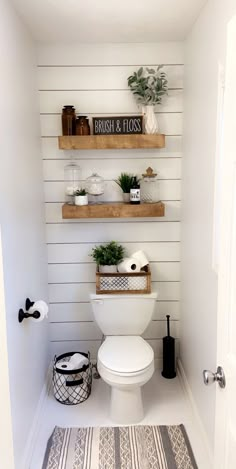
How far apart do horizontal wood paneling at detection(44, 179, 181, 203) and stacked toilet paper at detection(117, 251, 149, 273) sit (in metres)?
0.43

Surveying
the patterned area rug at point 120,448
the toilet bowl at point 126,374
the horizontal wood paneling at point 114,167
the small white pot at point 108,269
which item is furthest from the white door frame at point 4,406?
the horizontal wood paneling at point 114,167

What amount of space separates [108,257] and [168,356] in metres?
0.87

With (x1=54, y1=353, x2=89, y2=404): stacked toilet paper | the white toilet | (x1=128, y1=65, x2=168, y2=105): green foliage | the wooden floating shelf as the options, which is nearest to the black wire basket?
(x1=54, y1=353, x2=89, y2=404): stacked toilet paper

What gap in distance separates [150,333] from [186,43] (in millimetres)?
2050

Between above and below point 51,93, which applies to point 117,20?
above

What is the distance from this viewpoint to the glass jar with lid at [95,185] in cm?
261

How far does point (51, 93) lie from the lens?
8.50 feet

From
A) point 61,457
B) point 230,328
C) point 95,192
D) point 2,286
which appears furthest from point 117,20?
point 61,457

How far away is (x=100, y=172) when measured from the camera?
2.69 meters

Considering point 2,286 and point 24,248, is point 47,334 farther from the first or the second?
point 2,286

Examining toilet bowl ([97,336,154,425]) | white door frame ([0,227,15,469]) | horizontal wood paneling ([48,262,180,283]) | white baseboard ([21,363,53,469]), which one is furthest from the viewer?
horizontal wood paneling ([48,262,180,283])

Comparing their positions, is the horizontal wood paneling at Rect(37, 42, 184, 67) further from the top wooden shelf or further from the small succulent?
the small succulent

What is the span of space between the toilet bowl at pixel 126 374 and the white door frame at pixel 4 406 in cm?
69

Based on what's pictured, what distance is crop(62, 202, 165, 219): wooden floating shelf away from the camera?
254 cm
